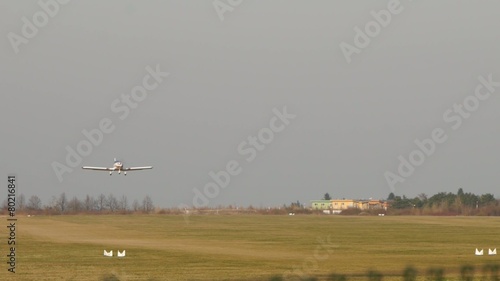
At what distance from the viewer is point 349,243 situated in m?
67.8

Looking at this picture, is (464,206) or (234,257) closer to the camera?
(234,257)

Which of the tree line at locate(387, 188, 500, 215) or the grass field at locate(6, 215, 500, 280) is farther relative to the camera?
the tree line at locate(387, 188, 500, 215)

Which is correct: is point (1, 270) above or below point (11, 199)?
below

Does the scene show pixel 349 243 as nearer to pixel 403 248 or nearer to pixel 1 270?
pixel 403 248

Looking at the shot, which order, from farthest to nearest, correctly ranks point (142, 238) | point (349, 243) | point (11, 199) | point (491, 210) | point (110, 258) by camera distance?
point (491, 210)
point (142, 238)
point (349, 243)
point (110, 258)
point (11, 199)

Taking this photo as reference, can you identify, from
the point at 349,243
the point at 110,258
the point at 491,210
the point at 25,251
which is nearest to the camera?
the point at 110,258

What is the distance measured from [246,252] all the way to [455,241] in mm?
20940

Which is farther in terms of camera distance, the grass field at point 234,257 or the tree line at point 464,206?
the tree line at point 464,206

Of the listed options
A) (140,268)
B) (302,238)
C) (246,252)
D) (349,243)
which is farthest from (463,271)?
(302,238)

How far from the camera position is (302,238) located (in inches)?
2995

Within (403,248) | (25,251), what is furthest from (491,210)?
(25,251)

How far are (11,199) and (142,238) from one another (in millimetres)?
34053

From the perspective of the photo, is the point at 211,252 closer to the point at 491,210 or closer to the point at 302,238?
the point at 302,238

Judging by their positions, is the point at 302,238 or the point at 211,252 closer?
the point at 211,252
